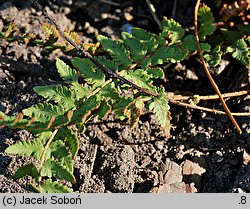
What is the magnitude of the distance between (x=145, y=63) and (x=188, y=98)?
12.2 inches

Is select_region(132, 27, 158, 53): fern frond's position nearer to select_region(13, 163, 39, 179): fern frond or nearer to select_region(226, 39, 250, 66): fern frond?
select_region(226, 39, 250, 66): fern frond

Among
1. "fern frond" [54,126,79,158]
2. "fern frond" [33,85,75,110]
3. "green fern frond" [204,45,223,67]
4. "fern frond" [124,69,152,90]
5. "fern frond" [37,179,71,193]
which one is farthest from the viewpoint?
"green fern frond" [204,45,223,67]

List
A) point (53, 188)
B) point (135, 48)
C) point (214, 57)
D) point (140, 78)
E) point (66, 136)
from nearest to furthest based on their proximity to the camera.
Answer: point (53, 188) → point (66, 136) → point (140, 78) → point (135, 48) → point (214, 57)

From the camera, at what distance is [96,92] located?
2619mm

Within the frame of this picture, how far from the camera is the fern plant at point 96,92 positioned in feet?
7.64

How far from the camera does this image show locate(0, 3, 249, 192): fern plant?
2.33m

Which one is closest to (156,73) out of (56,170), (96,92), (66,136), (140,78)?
(140,78)

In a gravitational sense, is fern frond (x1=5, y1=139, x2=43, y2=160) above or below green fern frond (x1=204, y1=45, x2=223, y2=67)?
below

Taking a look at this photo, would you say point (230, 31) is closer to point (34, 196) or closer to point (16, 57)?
point (16, 57)

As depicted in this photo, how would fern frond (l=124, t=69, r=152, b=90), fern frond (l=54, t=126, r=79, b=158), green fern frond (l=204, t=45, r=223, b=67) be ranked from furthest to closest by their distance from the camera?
green fern frond (l=204, t=45, r=223, b=67) < fern frond (l=124, t=69, r=152, b=90) < fern frond (l=54, t=126, r=79, b=158)

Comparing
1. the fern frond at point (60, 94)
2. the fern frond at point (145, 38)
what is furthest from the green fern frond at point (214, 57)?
the fern frond at point (60, 94)

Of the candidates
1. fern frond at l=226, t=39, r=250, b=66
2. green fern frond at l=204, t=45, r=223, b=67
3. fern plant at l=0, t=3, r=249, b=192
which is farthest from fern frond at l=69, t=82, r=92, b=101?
fern frond at l=226, t=39, r=250, b=66

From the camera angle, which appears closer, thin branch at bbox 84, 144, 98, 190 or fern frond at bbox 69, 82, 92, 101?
fern frond at bbox 69, 82, 92, 101

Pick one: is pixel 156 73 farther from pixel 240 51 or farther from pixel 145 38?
pixel 240 51
